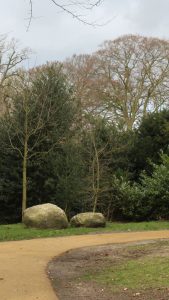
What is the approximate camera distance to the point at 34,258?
11266 millimetres

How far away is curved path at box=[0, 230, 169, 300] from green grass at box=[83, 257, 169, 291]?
103cm

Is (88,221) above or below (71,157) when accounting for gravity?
below

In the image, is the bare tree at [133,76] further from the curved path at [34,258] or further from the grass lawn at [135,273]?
the grass lawn at [135,273]

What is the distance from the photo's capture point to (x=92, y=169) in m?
22.8

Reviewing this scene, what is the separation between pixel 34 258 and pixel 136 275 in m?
3.18

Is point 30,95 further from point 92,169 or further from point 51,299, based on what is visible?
point 51,299

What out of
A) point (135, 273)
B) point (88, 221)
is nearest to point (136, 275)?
point (135, 273)

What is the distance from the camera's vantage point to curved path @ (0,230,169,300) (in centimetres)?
775

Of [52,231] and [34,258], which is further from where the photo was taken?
[52,231]

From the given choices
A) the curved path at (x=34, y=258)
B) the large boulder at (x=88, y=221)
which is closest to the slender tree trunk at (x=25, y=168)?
the large boulder at (x=88, y=221)

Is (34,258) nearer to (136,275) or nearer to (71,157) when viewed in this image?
(136,275)

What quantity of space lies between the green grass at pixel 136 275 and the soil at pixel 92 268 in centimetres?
20

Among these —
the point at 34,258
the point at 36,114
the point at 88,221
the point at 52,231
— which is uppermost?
the point at 36,114

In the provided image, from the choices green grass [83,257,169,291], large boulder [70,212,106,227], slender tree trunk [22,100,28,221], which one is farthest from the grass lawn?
slender tree trunk [22,100,28,221]
